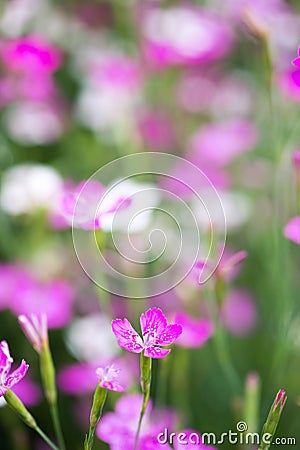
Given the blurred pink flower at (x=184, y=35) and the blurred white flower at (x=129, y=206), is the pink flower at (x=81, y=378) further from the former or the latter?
the blurred pink flower at (x=184, y=35)

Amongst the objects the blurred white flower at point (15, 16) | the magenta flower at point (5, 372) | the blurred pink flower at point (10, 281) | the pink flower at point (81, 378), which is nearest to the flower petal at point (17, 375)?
the magenta flower at point (5, 372)

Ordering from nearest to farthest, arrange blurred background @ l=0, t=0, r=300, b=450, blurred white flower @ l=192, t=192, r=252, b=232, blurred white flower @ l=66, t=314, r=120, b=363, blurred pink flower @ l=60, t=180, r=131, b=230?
blurred pink flower @ l=60, t=180, r=131, b=230, blurred background @ l=0, t=0, r=300, b=450, blurred white flower @ l=66, t=314, r=120, b=363, blurred white flower @ l=192, t=192, r=252, b=232

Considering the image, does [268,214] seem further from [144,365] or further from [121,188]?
[144,365]

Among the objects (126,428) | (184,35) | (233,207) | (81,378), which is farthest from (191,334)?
(184,35)

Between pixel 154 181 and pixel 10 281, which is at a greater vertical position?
pixel 154 181

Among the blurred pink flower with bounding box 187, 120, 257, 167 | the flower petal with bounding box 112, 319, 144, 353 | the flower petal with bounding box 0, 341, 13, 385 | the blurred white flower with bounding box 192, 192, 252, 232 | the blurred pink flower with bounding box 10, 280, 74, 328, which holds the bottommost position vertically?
the blurred pink flower with bounding box 10, 280, 74, 328

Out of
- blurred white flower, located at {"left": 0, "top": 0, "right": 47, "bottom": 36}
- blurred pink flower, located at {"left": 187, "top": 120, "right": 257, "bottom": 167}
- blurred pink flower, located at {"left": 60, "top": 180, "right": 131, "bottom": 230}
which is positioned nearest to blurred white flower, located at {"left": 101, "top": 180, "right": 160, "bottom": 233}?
blurred pink flower, located at {"left": 60, "top": 180, "right": 131, "bottom": 230}

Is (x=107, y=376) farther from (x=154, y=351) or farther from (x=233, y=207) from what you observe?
(x=233, y=207)

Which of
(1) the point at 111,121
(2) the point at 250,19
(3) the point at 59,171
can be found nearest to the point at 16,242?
(3) the point at 59,171

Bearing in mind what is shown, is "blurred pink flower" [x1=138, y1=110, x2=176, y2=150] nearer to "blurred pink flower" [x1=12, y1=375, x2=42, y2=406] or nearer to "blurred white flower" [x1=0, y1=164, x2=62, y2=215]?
Result: "blurred white flower" [x1=0, y1=164, x2=62, y2=215]
